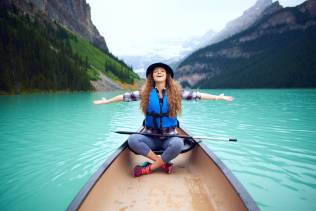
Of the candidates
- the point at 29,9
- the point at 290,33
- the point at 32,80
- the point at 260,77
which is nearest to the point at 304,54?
the point at 260,77

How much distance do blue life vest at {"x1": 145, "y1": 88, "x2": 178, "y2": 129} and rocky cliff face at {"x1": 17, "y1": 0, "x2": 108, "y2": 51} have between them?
14150cm

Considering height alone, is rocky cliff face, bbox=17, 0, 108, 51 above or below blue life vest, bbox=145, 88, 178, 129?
above

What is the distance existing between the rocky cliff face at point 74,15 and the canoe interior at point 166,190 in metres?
142

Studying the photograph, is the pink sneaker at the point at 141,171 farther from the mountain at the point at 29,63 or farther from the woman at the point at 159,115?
the mountain at the point at 29,63

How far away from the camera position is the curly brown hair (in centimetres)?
488

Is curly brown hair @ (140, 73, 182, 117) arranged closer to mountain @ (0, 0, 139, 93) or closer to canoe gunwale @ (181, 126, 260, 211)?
canoe gunwale @ (181, 126, 260, 211)

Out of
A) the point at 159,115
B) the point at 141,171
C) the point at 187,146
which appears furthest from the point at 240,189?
the point at 187,146

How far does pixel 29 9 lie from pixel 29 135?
114 meters

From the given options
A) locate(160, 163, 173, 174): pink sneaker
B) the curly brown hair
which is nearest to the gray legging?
locate(160, 163, 173, 174): pink sneaker

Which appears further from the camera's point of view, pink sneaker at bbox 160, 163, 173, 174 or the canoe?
pink sneaker at bbox 160, 163, 173, 174

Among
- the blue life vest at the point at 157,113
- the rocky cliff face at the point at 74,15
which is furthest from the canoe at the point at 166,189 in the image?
the rocky cliff face at the point at 74,15

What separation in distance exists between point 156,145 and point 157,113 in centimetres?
71

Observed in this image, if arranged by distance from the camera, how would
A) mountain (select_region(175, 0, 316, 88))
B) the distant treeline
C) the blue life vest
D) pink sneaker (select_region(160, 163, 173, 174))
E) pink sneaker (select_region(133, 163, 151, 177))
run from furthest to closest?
mountain (select_region(175, 0, 316, 88))
the distant treeline
the blue life vest
pink sneaker (select_region(160, 163, 173, 174))
pink sneaker (select_region(133, 163, 151, 177))

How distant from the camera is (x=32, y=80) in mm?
62562
